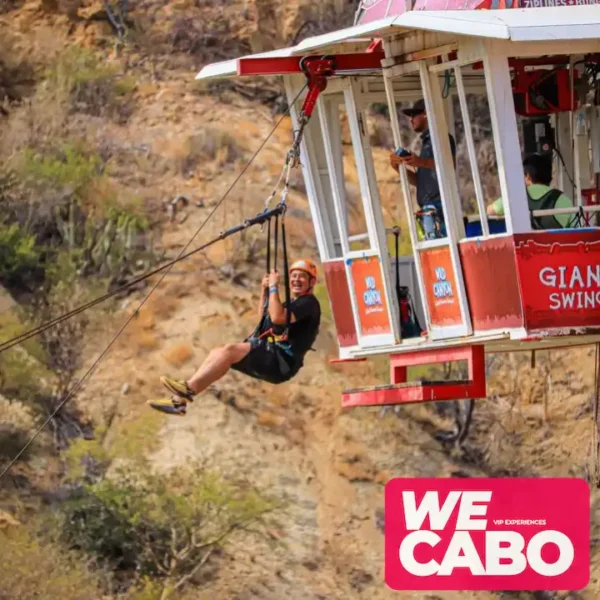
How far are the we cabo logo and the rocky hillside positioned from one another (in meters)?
0.67

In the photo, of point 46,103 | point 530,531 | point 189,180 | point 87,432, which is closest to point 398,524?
point 530,531

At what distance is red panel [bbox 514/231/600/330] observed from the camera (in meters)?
17.4

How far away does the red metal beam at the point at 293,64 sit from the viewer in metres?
18.5

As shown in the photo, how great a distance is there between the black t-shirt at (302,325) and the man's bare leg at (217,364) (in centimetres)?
34

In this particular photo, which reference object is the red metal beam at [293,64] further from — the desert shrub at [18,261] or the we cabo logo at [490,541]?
the desert shrub at [18,261]

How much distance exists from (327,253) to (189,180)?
1385cm

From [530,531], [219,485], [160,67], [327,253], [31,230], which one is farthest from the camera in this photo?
[160,67]

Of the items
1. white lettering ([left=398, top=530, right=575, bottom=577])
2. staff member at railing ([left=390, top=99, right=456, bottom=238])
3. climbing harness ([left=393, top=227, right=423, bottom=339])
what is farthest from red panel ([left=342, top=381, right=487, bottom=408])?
white lettering ([left=398, top=530, right=575, bottom=577])

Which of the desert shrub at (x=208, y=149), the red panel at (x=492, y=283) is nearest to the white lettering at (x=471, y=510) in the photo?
the desert shrub at (x=208, y=149)

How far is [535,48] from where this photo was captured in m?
17.3

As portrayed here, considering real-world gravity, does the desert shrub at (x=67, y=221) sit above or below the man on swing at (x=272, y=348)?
below

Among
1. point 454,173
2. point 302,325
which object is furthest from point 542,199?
point 302,325

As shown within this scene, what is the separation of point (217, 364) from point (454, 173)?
2724 millimetres

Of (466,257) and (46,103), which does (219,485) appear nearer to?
(46,103)
